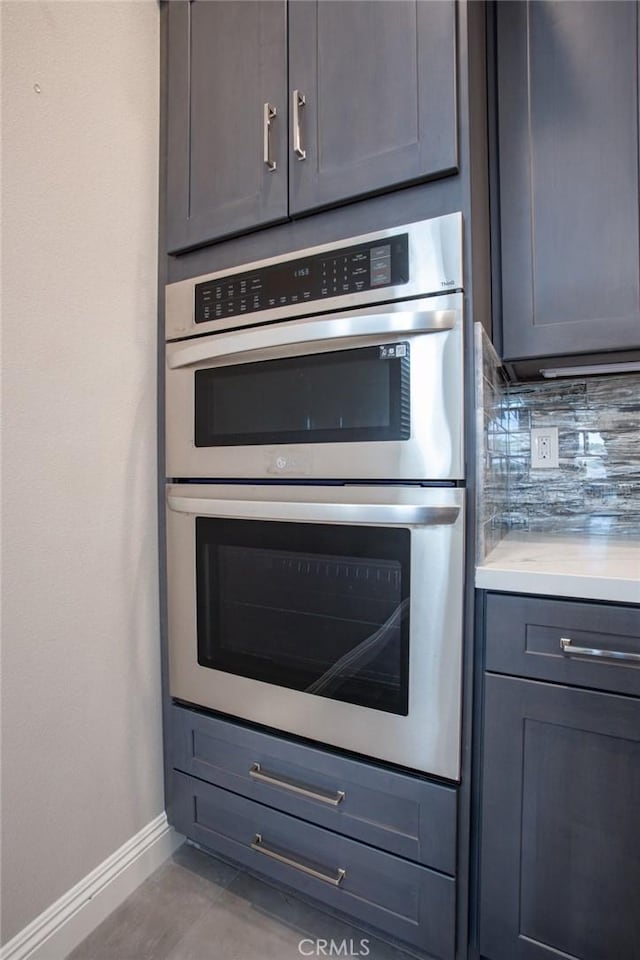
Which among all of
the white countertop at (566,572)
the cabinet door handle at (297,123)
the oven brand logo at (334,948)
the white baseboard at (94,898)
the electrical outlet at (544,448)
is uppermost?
the cabinet door handle at (297,123)

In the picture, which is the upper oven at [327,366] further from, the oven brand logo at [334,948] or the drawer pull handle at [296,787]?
the oven brand logo at [334,948]

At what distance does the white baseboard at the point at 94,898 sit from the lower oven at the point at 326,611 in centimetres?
38

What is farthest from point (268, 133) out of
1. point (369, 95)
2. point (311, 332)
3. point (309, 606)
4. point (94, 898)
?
point (94, 898)

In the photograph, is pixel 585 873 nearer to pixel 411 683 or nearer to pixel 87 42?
pixel 411 683

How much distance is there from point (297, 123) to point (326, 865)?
1.66 metres

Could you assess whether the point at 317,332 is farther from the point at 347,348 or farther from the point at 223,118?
the point at 223,118

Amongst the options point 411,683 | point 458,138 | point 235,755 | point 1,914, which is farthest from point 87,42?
point 1,914

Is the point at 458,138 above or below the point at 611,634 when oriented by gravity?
above

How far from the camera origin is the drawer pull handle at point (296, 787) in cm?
108

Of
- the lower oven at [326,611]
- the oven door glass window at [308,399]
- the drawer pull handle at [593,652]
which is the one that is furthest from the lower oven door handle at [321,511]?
the drawer pull handle at [593,652]

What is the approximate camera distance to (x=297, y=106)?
3.67 feet

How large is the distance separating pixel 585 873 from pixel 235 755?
762mm

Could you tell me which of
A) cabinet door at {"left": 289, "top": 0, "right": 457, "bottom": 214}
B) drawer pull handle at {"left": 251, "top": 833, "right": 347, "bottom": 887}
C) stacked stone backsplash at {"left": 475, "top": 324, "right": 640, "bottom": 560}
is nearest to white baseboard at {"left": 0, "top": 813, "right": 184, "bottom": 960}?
drawer pull handle at {"left": 251, "top": 833, "right": 347, "bottom": 887}

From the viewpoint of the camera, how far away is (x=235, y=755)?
123cm
